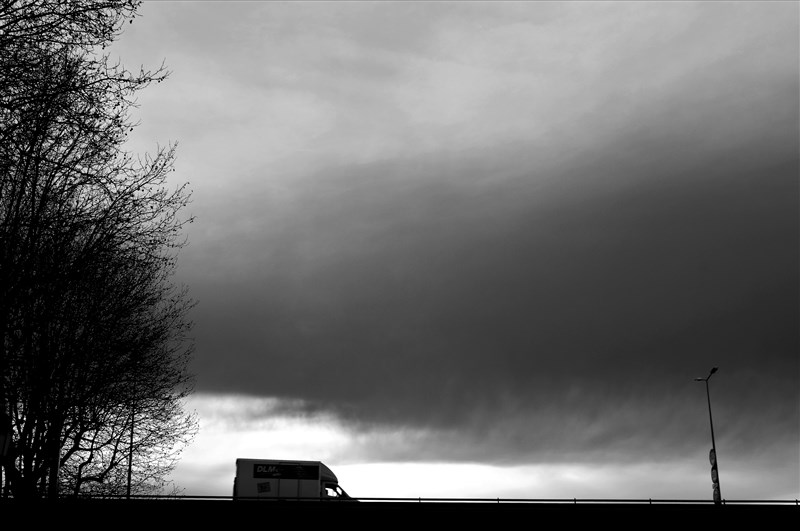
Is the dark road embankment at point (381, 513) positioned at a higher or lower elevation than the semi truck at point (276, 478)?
lower

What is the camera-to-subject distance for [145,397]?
32.8 m

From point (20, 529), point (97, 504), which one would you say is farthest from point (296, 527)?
point (20, 529)

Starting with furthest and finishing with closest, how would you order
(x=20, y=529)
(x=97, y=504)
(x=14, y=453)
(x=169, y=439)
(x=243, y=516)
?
(x=169, y=439) < (x=14, y=453) < (x=243, y=516) < (x=97, y=504) < (x=20, y=529)

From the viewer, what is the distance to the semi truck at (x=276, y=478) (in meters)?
44.1

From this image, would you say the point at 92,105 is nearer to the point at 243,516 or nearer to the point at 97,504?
the point at 97,504

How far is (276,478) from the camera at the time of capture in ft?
146

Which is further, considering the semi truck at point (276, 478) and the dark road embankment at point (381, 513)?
the semi truck at point (276, 478)

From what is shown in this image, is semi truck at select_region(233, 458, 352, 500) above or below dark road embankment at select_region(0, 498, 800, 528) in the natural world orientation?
above

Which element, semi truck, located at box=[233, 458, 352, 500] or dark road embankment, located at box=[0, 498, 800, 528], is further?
semi truck, located at box=[233, 458, 352, 500]

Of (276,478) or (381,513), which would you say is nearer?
(381,513)

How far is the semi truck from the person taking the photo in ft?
145

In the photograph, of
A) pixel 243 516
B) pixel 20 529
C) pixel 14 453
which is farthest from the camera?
pixel 14 453

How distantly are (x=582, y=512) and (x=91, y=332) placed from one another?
17.9m

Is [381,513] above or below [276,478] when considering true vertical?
below
